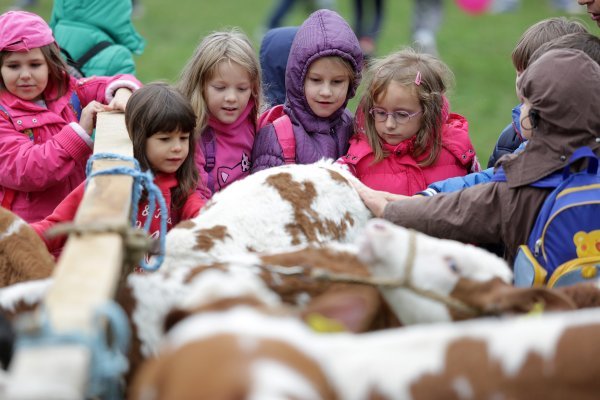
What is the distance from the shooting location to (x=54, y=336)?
58.2 inches

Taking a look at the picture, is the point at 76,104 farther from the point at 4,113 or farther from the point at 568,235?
the point at 568,235

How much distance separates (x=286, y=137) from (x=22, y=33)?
3.68ft

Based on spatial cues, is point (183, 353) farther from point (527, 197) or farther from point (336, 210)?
point (527, 197)

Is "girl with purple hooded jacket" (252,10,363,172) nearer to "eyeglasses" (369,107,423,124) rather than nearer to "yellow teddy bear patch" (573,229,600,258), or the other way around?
"eyeglasses" (369,107,423,124)

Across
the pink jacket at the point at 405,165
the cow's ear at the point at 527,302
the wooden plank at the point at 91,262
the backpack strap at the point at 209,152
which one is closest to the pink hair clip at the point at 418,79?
the pink jacket at the point at 405,165

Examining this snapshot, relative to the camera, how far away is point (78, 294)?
1.66m

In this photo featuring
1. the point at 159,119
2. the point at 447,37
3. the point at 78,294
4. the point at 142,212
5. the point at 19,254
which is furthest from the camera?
the point at 447,37

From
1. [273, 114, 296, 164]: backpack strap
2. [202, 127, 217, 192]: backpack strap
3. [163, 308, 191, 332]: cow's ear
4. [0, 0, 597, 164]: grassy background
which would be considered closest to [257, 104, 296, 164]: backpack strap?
[273, 114, 296, 164]: backpack strap

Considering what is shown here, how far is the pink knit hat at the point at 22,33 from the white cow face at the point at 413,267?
81.6 inches

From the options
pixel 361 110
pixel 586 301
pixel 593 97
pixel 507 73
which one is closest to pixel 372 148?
pixel 361 110

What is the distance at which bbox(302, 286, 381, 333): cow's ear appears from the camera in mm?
1627

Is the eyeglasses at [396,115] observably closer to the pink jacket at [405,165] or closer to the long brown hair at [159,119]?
the pink jacket at [405,165]

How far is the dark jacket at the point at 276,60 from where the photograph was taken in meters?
4.52

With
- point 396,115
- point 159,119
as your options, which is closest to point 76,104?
point 159,119
